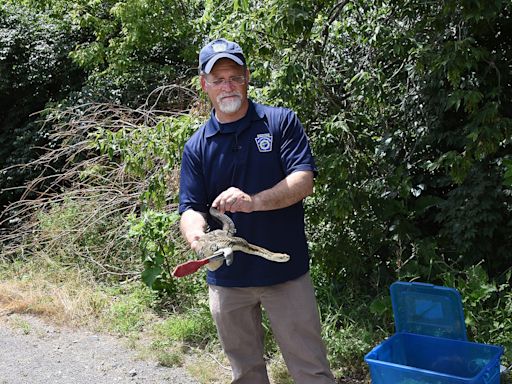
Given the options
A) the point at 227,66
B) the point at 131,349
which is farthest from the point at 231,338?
the point at 131,349

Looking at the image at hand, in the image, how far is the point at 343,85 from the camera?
17.6 feet

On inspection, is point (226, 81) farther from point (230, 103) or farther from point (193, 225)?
point (193, 225)

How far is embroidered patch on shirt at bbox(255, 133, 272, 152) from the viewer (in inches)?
125

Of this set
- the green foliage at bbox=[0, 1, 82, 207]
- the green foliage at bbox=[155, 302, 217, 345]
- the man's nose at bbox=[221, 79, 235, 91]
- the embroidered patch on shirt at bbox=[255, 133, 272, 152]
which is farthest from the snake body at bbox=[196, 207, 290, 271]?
the green foliage at bbox=[0, 1, 82, 207]

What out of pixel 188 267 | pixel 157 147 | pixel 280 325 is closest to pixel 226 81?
pixel 188 267

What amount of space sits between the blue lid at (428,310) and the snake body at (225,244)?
80 cm

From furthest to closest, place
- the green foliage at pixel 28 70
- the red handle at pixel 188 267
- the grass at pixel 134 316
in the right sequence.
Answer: the green foliage at pixel 28 70 < the grass at pixel 134 316 < the red handle at pixel 188 267

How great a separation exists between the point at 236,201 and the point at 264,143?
0.37 metres

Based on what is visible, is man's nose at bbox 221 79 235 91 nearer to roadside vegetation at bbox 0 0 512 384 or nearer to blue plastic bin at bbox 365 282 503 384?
roadside vegetation at bbox 0 0 512 384

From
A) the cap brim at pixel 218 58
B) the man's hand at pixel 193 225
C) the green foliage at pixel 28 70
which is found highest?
the green foliage at pixel 28 70

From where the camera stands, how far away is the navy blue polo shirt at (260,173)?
10.4 feet

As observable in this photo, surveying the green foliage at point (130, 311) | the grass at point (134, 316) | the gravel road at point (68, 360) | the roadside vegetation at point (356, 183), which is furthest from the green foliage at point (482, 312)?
the green foliage at point (130, 311)

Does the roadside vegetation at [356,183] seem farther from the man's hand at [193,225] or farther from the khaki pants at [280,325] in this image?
the man's hand at [193,225]

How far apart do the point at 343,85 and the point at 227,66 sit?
2.34m
